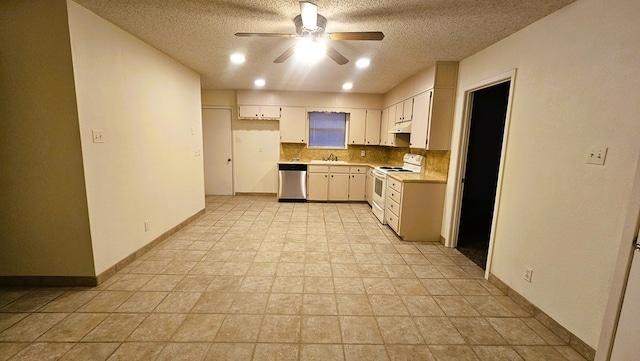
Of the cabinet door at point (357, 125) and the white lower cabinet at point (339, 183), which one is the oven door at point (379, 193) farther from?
the cabinet door at point (357, 125)

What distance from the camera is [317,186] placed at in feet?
18.3

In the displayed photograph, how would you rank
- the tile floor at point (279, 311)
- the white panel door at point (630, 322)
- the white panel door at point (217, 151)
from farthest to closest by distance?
the white panel door at point (217, 151) → the tile floor at point (279, 311) → the white panel door at point (630, 322)

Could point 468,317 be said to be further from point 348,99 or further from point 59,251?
point 348,99

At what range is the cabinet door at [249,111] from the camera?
18.7 ft

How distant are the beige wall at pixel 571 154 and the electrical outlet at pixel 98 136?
376 cm

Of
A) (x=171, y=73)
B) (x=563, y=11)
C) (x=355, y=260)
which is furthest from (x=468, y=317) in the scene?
(x=171, y=73)

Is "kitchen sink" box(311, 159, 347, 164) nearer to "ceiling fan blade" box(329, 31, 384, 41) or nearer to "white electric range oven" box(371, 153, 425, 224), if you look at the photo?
"white electric range oven" box(371, 153, 425, 224)

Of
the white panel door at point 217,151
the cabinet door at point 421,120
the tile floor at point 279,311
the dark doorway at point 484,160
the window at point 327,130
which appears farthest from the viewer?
the window at point 327,130

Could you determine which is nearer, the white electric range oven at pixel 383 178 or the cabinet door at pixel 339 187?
the white electric range oven at pixel 383 178

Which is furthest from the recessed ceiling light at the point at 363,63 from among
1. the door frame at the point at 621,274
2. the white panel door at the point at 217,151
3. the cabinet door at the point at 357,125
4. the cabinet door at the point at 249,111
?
the white panel door at the point at 217,151

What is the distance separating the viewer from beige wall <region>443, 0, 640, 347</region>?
1.54m

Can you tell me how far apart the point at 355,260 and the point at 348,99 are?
3.86 meters

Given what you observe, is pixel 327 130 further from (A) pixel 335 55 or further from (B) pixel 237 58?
(A) pixel 335 55

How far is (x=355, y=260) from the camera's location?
117 inches
